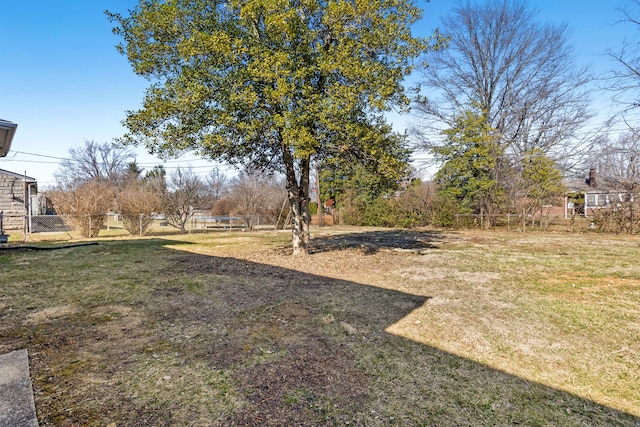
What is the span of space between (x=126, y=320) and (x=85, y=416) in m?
1.95

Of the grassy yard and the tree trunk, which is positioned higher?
the tree trunk

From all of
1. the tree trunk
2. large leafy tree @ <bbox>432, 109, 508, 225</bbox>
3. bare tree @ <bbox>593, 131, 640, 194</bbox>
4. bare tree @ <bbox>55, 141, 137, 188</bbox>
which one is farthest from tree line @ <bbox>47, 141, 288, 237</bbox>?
bare tree @ <bbox>55, 141, 137, 188</bbox>

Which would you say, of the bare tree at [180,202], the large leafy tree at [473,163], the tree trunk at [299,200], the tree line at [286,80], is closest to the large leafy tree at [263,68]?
the tree line at [286,80]

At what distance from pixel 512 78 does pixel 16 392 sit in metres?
23.5

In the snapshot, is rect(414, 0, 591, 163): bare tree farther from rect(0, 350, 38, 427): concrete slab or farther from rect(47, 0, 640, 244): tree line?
rect(0, 350, 38, 427): concrete slab

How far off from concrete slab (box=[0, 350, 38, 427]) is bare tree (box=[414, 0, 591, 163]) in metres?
20.7

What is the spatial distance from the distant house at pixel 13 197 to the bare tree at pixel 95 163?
2124 centimetres

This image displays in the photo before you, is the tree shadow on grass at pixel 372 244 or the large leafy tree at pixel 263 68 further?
the tree shadow on grass at pixel 372 244

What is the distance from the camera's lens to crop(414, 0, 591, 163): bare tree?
60.6 ft

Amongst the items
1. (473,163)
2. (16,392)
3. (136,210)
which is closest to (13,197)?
(136,210)

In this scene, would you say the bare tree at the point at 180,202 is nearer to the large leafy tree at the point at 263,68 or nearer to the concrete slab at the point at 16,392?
the large leafy tree at the point at 263,68

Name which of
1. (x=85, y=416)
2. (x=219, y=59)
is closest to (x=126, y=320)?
(x=85, y=416)

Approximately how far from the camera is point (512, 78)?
19297 mm

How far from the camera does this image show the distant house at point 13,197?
16578 millimetres
